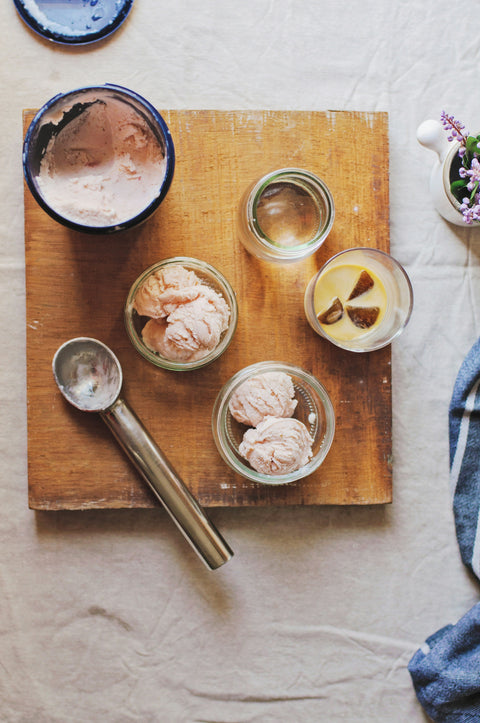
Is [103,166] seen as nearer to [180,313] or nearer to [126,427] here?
[180,313]

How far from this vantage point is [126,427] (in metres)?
0.69

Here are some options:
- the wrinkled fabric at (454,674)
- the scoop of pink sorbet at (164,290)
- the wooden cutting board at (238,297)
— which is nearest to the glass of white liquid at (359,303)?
the wooden cutting board at (238,297)

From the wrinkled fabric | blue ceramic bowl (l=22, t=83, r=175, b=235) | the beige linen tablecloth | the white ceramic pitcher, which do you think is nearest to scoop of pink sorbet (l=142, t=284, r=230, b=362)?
blue ceramic bowl (l=22, t=83, r=175, b=235)

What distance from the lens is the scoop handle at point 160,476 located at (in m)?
0.69

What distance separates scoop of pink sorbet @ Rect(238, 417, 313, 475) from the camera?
67 cm

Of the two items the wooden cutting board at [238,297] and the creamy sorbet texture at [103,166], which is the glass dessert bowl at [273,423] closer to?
the wooden cutting board at [238,297]

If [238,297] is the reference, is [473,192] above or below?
above

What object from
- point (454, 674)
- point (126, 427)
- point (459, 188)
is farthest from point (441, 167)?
point (454, 674)

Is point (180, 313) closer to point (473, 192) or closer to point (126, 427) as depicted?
point (126, 427)

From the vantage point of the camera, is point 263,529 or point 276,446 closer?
point 276,446

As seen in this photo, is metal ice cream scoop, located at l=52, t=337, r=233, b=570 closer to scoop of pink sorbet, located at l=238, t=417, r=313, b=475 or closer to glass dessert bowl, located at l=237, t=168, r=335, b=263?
scoop of pink sorbet, located at l=238, t=417, r=313, b=475

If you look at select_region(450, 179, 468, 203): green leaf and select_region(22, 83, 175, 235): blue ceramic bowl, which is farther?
select_region(450, 179, 468, 203): green leaf

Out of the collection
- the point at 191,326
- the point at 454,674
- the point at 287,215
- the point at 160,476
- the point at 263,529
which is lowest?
the point at 454,674

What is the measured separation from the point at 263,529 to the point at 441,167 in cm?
52
